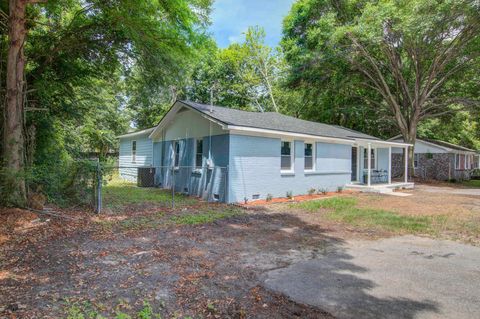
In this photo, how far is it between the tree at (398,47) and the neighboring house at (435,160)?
9.84ft

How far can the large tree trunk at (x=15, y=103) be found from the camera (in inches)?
297

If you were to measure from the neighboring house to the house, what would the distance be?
10571 millimetres

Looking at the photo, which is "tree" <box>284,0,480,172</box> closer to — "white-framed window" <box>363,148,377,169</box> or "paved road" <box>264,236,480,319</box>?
"white-framed window" <box>363,148,377,169</box>

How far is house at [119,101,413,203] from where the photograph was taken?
37.2ft

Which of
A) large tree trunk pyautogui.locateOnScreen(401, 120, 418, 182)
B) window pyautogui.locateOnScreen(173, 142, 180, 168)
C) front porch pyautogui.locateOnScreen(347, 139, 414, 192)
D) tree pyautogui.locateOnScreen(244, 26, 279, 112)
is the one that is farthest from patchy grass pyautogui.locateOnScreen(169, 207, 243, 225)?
tree pyautogui.locateOnScreen(244, 26, 279, 112)

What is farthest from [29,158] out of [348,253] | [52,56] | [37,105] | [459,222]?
[459,222]

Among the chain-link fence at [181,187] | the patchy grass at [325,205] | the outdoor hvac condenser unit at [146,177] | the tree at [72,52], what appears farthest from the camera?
the outdoor hvac condenser unit at [146,177]

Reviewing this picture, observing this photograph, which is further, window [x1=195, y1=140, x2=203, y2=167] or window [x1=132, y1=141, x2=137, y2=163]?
window [x1=132, y1=141, x2=137, y2=163]

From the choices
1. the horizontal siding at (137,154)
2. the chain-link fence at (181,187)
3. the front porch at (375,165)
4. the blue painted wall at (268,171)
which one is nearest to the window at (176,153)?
the chain-link fence at (181,187)

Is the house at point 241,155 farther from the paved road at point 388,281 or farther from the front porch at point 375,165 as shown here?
the paved road at point 388,281

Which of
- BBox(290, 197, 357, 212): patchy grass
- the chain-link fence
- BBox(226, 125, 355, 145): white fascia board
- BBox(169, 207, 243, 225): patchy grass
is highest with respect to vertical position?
BBox(226, 125, 355, 145): white fascia board

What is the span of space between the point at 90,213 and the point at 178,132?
724cm

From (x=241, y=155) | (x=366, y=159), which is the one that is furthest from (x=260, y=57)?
(x=241, y=155)

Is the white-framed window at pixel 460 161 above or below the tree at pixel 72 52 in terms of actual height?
below
